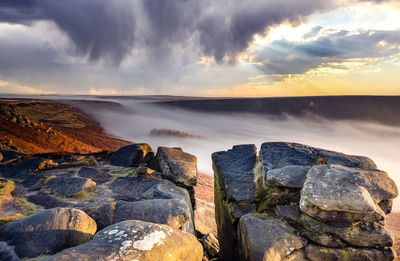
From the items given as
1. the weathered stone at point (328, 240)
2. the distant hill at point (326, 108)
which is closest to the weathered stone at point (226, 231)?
the weathered stone at point (328, 240)

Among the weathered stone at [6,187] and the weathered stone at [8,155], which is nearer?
the weathered stone at [6,187]

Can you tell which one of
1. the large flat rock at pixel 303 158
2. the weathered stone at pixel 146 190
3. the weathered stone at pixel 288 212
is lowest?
the weathered stone at pixel 146 190

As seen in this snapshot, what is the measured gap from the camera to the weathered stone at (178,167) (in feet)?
21.4

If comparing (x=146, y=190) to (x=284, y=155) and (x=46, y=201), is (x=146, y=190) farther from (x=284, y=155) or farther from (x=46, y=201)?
(x=284, y=155)

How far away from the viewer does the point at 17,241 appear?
10.4 ft

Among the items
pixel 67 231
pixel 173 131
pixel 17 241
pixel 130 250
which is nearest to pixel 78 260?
pixel 130 250

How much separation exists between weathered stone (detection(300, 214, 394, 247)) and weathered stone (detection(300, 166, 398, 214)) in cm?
36

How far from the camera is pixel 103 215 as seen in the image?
4.18 metres

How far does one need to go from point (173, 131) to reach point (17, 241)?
2955 inches

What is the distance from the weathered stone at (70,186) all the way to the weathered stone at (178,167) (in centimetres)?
199

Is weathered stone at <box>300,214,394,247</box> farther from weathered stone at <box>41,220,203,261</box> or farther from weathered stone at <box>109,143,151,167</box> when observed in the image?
weathered stone at <box>109,143,151,167</box>

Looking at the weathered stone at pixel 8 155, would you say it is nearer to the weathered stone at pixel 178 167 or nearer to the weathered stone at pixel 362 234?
the weathered stone at pixel 178 167

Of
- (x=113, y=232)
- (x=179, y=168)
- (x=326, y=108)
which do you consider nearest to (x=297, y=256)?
(x=113, y=232)

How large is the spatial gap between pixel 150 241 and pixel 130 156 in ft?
18.5
